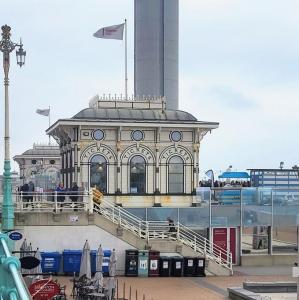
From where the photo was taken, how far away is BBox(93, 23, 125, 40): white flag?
130 feet

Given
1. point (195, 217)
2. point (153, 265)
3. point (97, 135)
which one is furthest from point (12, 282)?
point (97, 135)

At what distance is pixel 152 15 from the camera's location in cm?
11262

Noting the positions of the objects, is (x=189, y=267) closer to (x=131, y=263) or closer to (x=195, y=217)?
(x=131, y=263)

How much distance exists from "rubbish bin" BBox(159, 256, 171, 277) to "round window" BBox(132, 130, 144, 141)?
7.80 metres

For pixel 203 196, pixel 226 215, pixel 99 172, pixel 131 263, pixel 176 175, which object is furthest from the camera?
pixel 176 175

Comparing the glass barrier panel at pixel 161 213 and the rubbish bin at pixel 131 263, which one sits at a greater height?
the glass barrier panel at pixel 161 213

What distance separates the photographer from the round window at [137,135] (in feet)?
103

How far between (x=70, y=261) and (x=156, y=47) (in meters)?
90.5

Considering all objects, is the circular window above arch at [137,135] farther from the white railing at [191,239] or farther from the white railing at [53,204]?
the white railing at [53,204]

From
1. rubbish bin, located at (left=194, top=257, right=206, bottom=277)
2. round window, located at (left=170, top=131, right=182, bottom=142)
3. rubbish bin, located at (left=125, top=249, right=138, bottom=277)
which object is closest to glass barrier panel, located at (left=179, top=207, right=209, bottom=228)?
rubbish bin, located at (left=194, top=257, right=206, bottom=277)

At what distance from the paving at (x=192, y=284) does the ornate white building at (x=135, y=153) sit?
229 inches

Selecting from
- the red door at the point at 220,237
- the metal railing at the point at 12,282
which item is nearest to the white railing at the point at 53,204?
the red door at the point at 220,237

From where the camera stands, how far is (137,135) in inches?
1243

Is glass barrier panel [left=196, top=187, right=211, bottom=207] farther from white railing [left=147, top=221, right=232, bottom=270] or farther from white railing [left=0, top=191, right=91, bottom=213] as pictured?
white railing [left=0, top=191, right=91, bottom=213]
